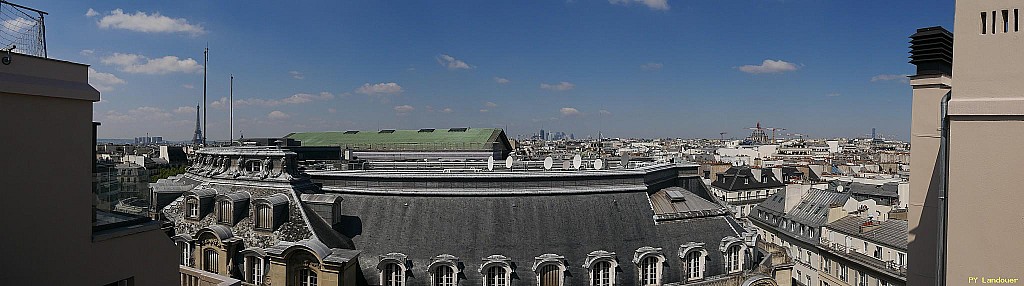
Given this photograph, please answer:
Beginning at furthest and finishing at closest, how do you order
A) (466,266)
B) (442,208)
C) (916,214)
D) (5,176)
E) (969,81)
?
(442,208), (466,266), (916,214), (969,81), (5,176)

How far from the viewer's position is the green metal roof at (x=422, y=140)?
227 ft

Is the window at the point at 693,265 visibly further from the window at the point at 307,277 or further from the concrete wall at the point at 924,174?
the window at the point at 307,277

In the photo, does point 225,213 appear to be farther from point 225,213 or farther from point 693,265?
point 693,265

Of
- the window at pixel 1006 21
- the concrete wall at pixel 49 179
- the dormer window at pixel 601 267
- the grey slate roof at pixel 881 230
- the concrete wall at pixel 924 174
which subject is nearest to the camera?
the concrete wall at pixel 49 179

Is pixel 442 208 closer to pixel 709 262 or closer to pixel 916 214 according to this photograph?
pixel 709 262

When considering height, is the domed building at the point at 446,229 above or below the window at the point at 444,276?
above

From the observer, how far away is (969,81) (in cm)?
1284

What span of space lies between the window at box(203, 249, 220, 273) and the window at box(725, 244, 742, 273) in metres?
29.8

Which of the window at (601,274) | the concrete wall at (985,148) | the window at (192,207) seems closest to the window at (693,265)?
the window at (601,274)

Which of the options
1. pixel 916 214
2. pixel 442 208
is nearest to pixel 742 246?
pixel 916 214

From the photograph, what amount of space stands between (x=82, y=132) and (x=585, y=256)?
24.3 metres

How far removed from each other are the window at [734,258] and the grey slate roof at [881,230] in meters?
19.3

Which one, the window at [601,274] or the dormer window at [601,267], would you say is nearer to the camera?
the dormer window at [601,267]

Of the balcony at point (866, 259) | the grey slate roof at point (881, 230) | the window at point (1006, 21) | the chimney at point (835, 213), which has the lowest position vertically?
the balcony at point (866, 259)
